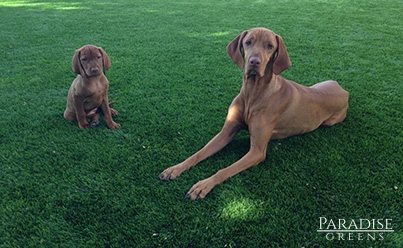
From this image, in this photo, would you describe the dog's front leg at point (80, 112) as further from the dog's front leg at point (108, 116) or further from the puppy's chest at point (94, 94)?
the dog's front leg at point (108, 116)

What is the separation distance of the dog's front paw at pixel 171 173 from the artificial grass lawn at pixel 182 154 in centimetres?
6

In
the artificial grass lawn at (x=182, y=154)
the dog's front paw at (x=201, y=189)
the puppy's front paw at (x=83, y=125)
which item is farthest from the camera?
the puppy's front paw at (x=83, y=125)

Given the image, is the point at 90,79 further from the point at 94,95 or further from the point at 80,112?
the point at 80,112

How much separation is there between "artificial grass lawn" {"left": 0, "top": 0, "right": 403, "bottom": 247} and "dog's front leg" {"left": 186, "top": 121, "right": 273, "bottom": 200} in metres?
0.07

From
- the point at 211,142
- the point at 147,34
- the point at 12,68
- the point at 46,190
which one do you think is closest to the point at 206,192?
the point at 211,142

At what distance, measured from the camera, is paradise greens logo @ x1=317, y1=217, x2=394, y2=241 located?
2.73 meters

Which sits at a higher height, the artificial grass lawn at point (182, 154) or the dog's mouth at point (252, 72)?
the dog's mouth at point (252, 72)

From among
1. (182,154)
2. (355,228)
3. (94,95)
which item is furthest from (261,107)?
(94,95)

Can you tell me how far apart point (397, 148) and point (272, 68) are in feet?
4.51

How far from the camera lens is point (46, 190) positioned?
3.30 m

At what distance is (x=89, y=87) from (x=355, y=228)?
9.01ft

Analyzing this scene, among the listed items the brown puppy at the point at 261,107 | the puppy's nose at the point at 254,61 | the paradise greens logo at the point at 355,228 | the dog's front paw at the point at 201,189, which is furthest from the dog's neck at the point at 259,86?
the paradise greens logo at the point at 355,228

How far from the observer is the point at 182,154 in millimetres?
3775

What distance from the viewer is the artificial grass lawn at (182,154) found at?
2859 millimetres
